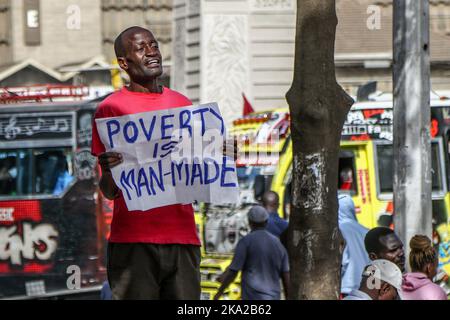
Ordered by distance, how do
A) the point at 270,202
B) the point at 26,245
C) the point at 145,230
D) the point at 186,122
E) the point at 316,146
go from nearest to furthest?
the point at 145,230
the point at 186,122
the point at 316,146
the point at 270,202
the point at 26,245

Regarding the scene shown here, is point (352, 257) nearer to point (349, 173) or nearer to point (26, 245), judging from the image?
point (349, 173)

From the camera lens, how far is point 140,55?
621 cm

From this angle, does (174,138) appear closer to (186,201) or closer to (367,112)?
(186,201)

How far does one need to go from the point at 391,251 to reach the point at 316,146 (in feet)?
3.08

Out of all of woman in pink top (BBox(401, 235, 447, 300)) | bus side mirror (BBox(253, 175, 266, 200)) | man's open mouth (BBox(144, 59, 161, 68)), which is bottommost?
woman in pink top (BBox(401, 235, 447, 300))

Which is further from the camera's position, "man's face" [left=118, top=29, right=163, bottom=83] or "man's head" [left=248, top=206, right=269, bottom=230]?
"man's head" [left=248, top=206, right=269, bottom=230]

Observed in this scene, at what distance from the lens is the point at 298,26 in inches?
373

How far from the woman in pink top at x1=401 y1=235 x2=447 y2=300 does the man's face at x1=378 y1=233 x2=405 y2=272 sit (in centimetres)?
49

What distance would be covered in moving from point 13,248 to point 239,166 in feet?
9.35

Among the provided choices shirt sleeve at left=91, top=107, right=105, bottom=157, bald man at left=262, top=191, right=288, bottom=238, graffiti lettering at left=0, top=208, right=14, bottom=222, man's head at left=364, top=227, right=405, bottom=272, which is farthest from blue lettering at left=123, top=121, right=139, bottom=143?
graffiti lettering at left=0, top=208, right=14, bottom=222

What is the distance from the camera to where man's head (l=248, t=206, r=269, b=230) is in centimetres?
1224

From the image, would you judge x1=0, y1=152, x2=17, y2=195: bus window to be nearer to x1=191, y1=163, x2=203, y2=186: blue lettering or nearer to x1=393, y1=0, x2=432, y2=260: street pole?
x1=393, y1=0, x2=432, y2=260: street pole

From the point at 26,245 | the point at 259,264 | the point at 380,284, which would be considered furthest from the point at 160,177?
the point at 26,245

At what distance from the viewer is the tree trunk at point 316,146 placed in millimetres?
9336
